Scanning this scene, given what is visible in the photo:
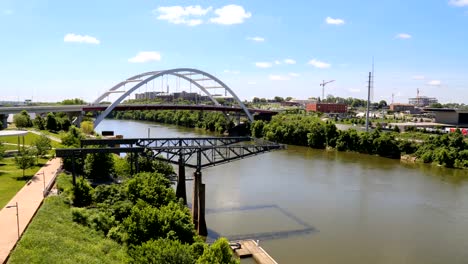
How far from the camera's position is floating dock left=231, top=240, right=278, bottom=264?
632 inches

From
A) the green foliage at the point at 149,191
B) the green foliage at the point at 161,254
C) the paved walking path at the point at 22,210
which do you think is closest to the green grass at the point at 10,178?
the paved walking path at the point at 22,210

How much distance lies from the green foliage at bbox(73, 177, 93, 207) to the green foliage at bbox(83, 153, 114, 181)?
14.4 ft

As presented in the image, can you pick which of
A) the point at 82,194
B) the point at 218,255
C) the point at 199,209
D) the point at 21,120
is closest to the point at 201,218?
the point at 199,209

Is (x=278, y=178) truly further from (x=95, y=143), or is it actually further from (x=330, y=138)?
(x=330, y=138)

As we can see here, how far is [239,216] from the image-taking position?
22.0 meters

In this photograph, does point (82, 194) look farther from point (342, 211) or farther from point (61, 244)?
point (342, 211)

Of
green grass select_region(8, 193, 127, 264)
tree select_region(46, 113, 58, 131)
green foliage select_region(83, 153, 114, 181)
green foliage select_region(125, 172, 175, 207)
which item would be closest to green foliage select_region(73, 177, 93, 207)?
green grass select_region(8, 193, 127, 264)

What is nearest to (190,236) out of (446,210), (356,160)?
(446,210)

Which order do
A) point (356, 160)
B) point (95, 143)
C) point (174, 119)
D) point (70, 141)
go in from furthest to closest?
1. point (174, 119)
2. point (356, 160)
3. point (70, 141)
4. point (95, 143)

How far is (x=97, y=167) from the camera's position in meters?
23.4

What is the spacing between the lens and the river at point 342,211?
60.2ft

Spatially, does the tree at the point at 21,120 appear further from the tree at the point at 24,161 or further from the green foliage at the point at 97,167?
the green foliage at the point at 97,167

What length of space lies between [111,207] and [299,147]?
4409 cm

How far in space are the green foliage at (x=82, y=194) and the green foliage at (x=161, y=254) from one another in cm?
822
